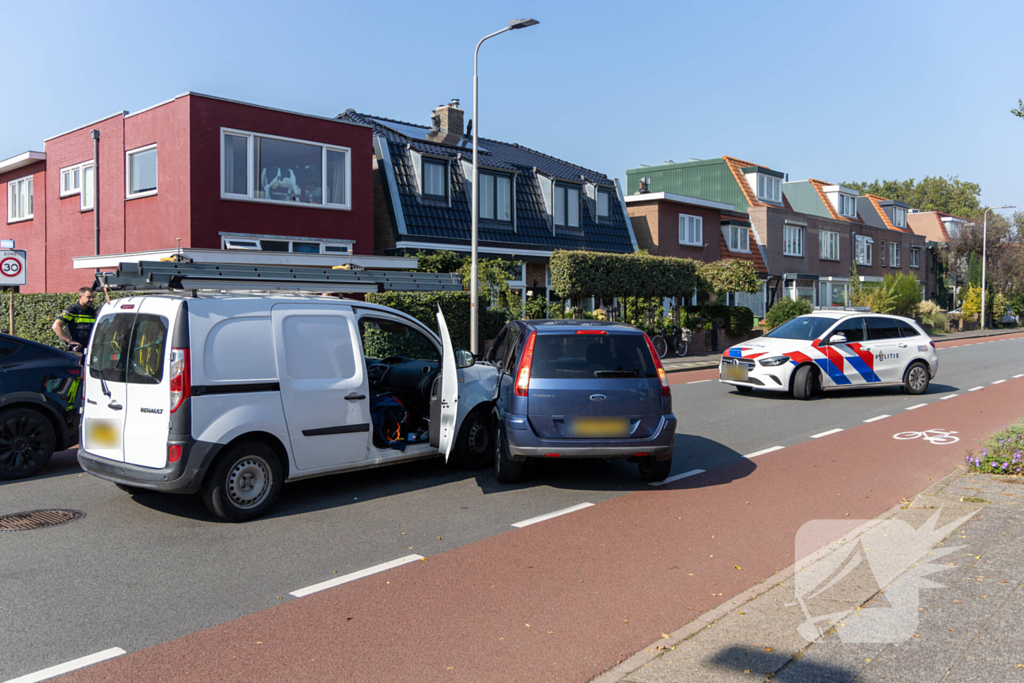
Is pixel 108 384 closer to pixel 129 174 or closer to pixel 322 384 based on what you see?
pixel 322 384

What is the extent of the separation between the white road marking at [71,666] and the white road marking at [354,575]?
1.07 metres

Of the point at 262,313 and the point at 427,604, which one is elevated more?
the point at 262,313

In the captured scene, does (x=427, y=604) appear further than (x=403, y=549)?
No

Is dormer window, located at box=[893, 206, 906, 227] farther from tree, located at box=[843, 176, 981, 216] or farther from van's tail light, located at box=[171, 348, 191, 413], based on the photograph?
van's tail light, located at box=[171, 348, 191, 413]

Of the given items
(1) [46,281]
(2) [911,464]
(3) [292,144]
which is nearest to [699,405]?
(2) [911,464]

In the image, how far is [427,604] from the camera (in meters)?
4.68

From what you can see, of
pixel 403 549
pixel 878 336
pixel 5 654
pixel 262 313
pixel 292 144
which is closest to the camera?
pixel 5 654

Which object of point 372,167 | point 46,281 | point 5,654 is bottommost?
point 5,654

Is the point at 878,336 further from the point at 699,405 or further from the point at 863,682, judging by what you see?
the point at 863,682

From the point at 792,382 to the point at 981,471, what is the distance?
21.1 ft

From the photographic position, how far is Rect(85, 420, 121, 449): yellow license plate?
6.48m

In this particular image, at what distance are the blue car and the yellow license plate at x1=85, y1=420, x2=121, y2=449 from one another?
326cm

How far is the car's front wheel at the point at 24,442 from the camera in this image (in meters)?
8.07

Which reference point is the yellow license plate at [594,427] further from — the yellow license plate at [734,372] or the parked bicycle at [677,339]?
the parked bicycle at [677,339]
